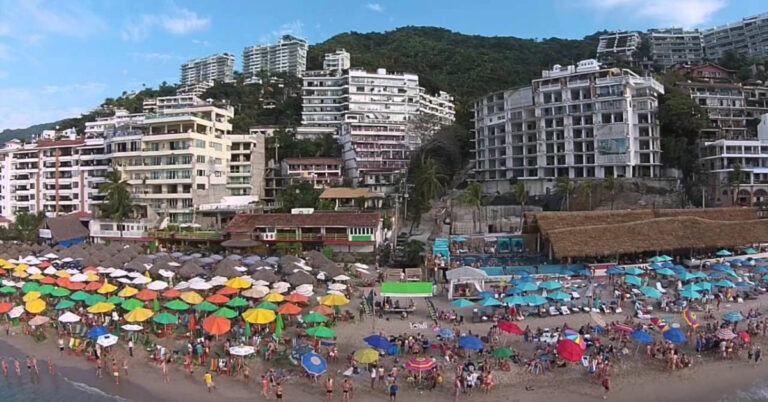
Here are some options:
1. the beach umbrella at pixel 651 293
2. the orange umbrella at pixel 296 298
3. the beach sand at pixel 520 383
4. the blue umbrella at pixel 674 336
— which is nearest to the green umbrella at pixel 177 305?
the beach sand at pixel 520 383

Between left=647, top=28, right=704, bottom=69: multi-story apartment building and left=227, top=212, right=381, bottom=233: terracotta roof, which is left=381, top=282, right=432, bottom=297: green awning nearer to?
left=227, top=212, right=381, bottom=233: terracotta roof

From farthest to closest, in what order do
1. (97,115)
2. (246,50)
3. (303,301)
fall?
(246,50) → (97,115) → (303,301)

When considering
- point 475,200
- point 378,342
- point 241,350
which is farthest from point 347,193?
point 378,342

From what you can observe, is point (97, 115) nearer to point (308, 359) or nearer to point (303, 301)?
point (303, 301)

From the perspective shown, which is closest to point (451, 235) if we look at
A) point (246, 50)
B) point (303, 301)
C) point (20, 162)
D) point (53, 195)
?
point (303, 301)

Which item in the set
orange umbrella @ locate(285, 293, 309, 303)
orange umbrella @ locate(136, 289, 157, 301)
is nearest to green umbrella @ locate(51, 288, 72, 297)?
orange umbrella @ locate(136, 289, 157, 301)
